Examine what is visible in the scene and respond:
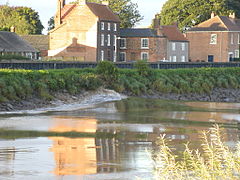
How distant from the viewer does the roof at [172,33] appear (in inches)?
3794

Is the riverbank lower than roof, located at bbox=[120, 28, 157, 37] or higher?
lower

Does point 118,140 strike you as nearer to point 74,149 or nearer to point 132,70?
point 74,149

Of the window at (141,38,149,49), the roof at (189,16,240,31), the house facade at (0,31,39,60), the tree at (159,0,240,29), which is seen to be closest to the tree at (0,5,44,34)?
the tree at (159,0,240,29)

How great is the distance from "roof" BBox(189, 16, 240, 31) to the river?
2241 inches

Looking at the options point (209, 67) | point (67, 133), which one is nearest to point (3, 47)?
point (209, 67)

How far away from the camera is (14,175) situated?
18.2m

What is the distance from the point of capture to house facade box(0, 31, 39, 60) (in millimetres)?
77375

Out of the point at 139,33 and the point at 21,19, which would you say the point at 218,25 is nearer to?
the point at 139,33

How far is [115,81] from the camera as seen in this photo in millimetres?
51812

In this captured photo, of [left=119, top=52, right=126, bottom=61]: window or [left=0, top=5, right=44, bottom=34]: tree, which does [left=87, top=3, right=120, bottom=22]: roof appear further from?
[left=0, top=5, right=44, bottom=34]: tree

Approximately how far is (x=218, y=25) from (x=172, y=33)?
7354 mm

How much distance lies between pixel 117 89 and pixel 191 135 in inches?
897

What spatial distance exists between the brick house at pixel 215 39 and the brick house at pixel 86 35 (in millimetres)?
15958

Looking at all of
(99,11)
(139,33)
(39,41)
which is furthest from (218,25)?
(39,41)
